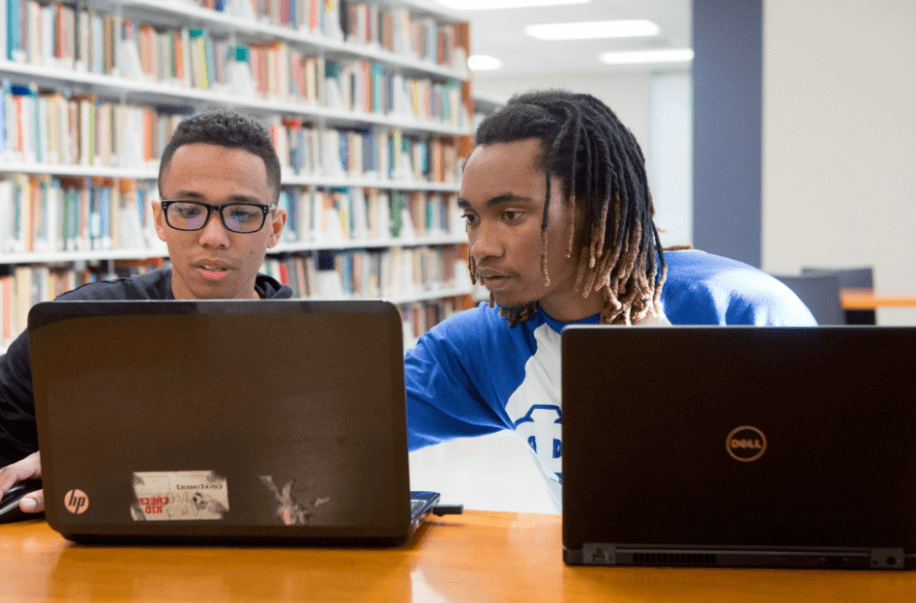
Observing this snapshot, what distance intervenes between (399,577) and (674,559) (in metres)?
0.30

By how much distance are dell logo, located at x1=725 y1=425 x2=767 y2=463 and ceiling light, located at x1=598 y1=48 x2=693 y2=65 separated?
789 centimetres

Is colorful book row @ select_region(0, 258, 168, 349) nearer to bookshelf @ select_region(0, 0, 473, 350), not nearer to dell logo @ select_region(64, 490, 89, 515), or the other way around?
bookshelf @ select_region(0, 0, 473, 350)

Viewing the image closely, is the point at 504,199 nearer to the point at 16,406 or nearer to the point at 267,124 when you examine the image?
the point at 16,406

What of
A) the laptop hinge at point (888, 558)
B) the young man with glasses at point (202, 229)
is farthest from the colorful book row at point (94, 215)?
the laptop hinge at point (888, 558)

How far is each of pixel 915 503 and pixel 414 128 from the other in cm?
402

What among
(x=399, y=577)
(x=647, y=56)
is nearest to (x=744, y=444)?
(x=399, y=577)

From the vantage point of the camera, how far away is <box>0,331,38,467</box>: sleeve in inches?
59.2

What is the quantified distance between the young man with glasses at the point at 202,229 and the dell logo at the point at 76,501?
60 cm

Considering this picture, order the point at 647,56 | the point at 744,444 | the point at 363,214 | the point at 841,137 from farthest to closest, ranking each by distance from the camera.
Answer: the point at 647,56 < the point at 841,137 < the point at 363,214 < the point at 744,444

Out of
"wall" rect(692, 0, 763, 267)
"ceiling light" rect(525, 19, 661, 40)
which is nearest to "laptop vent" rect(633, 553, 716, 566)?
"wall" rect(692, 0, 763, 267)

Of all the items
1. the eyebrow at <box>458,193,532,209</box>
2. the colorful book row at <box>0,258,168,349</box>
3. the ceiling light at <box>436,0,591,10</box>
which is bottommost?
the colorful book row at <box>0,258,168,349</box>

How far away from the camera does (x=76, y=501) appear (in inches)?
38.8

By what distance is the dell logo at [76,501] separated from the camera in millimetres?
983

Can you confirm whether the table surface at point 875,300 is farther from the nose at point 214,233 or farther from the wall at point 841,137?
the nose at point 214,233
